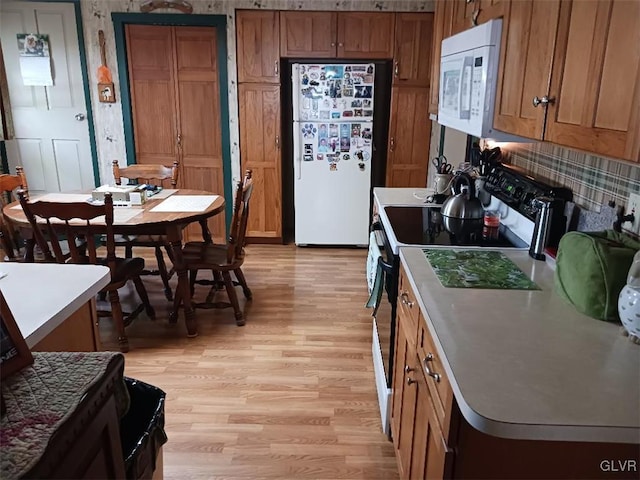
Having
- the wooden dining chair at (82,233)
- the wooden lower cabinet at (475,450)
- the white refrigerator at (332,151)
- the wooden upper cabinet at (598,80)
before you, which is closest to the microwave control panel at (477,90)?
the wooden upper cabinet at (598,80)

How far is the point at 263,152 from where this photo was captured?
4.43 m

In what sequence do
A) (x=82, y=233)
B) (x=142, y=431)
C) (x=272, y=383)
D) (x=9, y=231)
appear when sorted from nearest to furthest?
(x=142, y=431) < (x=272, y=383) < (x=82, y=233) < (x=9, y=231)

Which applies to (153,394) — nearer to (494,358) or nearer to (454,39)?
(494,358)

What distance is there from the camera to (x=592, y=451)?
102 centimetres

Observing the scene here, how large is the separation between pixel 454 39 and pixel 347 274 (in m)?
2.15

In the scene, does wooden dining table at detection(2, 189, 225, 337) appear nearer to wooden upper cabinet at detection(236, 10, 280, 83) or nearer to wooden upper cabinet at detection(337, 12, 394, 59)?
wooden upper cabinet at detection(236, 10, 280, 83)

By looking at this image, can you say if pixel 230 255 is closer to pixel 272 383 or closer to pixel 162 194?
pixel 162 194

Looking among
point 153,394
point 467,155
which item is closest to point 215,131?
point 467,155

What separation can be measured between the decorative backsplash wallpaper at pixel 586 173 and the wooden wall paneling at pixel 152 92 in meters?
3.28

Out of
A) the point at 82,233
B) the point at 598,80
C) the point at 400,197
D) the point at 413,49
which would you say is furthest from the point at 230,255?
the point at 413,49

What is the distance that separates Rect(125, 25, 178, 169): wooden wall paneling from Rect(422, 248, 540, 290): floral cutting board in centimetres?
337

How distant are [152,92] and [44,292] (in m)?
3.48

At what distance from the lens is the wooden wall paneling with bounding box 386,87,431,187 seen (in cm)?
427

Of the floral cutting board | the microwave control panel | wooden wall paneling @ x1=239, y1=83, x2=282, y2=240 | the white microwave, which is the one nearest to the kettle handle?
the white microwave
